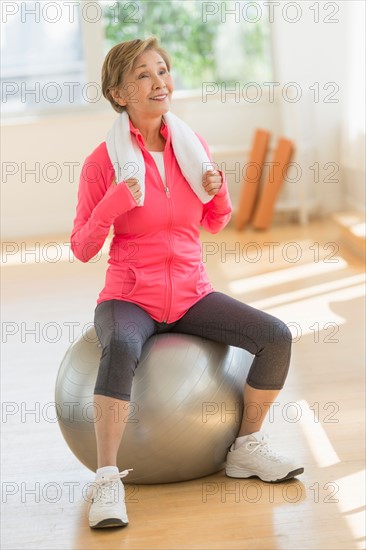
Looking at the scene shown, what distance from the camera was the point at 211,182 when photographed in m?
2.42

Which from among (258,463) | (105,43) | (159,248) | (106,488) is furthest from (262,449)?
(105,43)

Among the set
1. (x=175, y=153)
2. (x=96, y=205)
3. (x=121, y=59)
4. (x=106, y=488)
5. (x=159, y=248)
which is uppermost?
(x=121, y=59)

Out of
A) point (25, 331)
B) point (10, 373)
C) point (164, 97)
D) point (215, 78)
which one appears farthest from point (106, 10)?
point (164, 97)

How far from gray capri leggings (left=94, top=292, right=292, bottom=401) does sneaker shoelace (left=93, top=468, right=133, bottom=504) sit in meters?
0.19

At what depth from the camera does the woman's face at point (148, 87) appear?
95.3 inches

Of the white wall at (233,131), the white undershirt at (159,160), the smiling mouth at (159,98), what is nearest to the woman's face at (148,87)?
the smiling mouth at (159,98)

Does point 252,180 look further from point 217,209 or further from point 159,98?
point 159,98

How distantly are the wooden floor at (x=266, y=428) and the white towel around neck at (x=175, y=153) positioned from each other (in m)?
0.75

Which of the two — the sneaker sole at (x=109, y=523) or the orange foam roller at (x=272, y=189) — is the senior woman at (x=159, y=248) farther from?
the orange foam roller at (x=272, y=189)

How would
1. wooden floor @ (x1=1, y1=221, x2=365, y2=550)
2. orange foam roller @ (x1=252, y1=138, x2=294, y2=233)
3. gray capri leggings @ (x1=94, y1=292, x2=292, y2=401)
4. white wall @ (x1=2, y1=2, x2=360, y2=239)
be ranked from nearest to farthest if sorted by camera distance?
wooden floor @ (x1=1, y1=221, x2=365, y2=550)
gray capri leggings @ (x1=94, y1=292, x2=292, y2=401)
orange foam roller @ (x1=252, y1=138, x2=294, y2=233)
white wall @ (x1=2, y1=2, x2=360, y2=239)

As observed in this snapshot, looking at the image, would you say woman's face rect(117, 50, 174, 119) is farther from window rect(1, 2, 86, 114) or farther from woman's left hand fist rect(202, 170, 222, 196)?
window rect(1, 2, 86, 114)

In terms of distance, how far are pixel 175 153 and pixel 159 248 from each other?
0.26 m

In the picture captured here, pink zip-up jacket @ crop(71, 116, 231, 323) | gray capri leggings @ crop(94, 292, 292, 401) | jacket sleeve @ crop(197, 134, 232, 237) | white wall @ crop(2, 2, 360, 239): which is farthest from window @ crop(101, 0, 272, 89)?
gray capri leggings @ crop(94, 292, 292, 401)

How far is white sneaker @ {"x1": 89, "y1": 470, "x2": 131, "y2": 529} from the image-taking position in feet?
6.99
